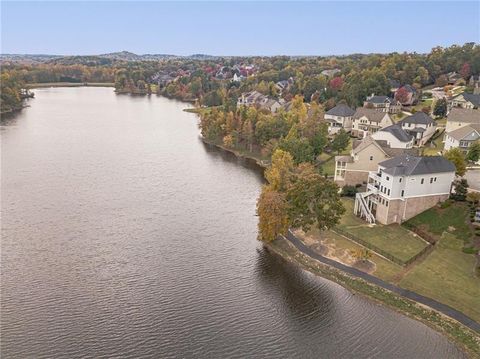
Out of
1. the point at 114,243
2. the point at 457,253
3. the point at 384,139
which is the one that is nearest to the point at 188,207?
the point at 114,243

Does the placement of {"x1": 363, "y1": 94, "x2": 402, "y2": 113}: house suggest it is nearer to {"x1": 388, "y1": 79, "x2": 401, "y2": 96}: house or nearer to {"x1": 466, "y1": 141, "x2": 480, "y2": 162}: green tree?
{"x1": 388, "y1": 79, "x2": 401, "y2": 96}: house

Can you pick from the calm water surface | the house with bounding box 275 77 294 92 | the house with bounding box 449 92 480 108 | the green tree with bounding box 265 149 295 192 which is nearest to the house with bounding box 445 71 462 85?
the house with bounding box 449 92 480 108

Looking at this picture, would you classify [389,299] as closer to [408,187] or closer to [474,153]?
[408,187]

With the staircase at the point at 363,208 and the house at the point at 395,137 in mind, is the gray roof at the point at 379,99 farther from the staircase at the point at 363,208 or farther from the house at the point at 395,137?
the staircase at the point at 363,208

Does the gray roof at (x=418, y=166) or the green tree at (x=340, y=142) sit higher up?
the gray roof at (x=418, y=166)

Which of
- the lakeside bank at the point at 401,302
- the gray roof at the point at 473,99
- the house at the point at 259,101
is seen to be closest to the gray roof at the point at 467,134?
the gray roof at the point at 473,99
